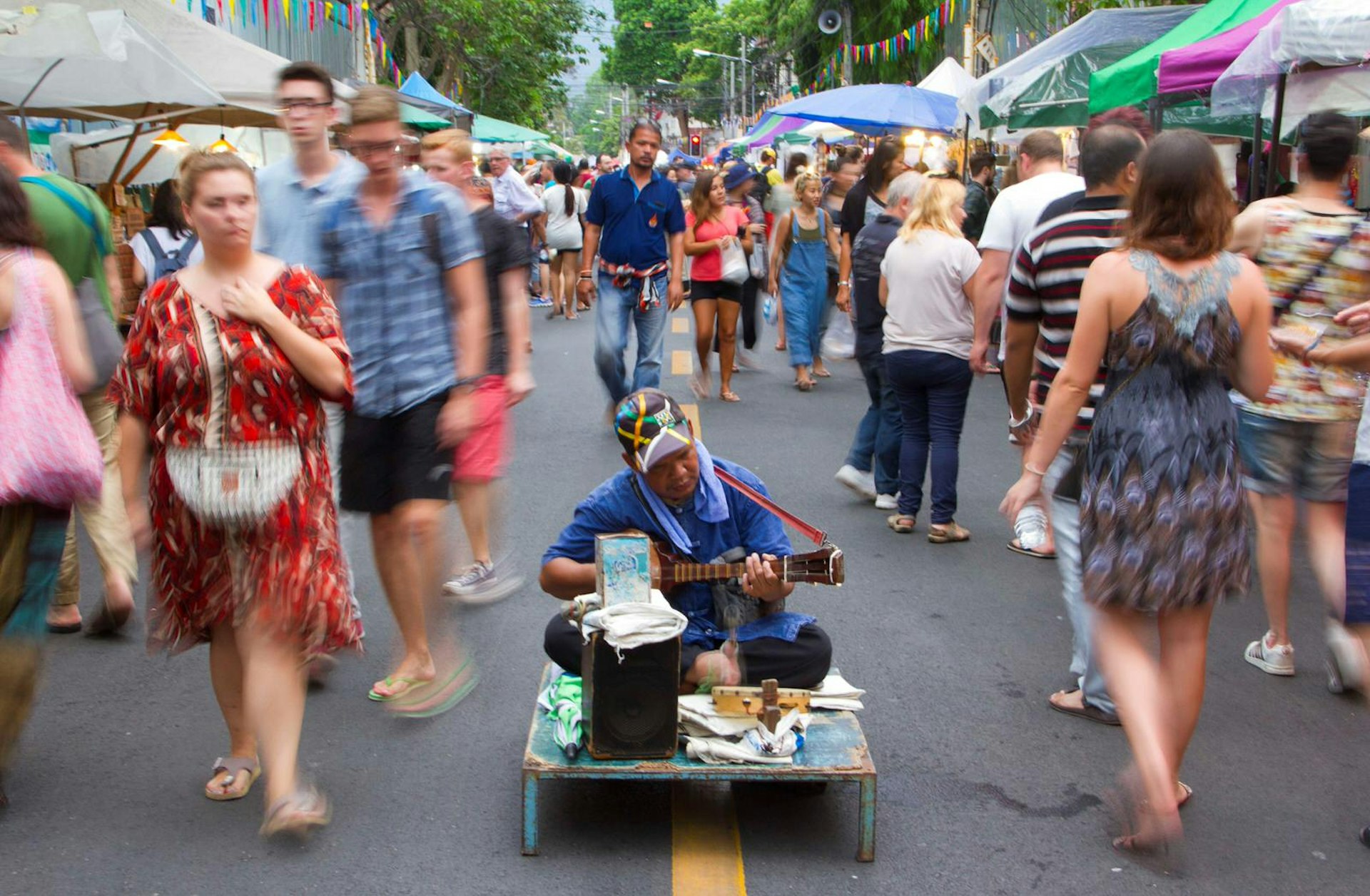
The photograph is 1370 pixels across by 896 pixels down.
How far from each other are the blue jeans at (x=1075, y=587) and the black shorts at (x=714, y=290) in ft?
20.8

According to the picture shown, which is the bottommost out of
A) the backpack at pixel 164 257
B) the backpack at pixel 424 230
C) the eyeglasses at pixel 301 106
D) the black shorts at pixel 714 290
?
the black shorts at pixel 714 290

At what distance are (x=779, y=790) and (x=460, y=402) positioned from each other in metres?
1.52

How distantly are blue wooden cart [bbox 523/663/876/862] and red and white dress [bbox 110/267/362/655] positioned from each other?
2.13ft

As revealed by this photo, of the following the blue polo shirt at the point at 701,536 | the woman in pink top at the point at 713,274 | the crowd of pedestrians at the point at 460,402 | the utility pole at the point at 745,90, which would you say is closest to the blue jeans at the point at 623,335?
the woman in pink top at the point at 713,274

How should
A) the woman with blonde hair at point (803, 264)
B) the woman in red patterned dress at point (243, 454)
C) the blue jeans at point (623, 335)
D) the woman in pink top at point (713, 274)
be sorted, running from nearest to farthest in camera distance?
1. the woman in red patterned dress at point (243, 454)
2. the blue jeans at point (623, 335)
3. the woman in pink top at point (713, 274)
4. the woman with blonde hair at point (803, 264)

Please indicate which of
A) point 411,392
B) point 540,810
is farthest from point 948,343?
point 540,810

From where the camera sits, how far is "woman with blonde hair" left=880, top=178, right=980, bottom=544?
22.6ft

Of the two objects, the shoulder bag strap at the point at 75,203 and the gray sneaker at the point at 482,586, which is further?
the gray sneaker at the point at 482,586

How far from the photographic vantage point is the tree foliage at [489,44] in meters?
34.9

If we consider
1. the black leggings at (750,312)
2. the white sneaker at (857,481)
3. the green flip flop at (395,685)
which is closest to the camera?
the green flip flop at (395,685)

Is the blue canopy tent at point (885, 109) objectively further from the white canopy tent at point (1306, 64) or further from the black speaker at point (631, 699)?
the black speaker at point (631, 699)

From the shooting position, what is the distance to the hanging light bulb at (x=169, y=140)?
1262cm

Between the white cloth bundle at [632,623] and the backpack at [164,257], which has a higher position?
the backpack at [164,257]

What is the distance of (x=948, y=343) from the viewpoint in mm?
6891
